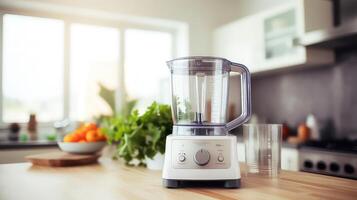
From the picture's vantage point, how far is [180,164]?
3.00ft

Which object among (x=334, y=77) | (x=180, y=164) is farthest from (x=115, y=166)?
(x=334, y=77)

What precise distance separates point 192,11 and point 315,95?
1.52 metres

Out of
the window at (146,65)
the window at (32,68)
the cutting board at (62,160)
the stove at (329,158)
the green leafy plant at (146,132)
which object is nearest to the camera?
the green leafy plant at (146,132)

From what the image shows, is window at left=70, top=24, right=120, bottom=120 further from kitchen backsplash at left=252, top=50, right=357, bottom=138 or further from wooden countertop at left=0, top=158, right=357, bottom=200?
wooden countertop at left=0, top=158, right=357, bottom=200

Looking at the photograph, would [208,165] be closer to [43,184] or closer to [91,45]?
[43,184]

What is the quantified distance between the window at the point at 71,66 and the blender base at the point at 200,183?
2.34m

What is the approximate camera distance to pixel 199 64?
3.53 feet

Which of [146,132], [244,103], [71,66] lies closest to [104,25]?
[71,66]

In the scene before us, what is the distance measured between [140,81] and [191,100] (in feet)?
8.86

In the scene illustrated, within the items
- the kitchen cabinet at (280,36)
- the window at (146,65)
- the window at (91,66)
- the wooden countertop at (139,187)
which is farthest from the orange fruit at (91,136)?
the window at (146,65)

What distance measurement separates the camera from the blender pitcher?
1026 millimetres

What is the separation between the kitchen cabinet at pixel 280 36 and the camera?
2568 mm

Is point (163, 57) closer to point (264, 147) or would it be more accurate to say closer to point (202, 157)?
point (264, 147)

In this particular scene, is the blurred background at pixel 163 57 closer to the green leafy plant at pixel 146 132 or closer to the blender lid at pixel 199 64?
the green leafy plant at pixel 146 132
